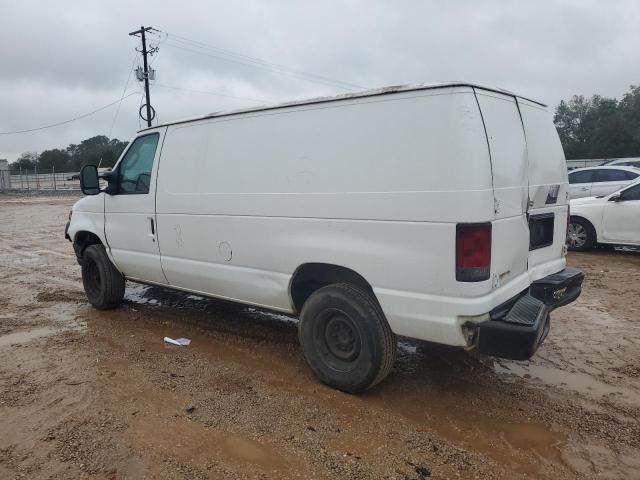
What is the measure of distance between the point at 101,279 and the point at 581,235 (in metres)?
8.49

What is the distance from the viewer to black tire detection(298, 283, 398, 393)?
3.58 metres

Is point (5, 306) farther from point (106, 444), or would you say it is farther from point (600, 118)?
point (600, 118)

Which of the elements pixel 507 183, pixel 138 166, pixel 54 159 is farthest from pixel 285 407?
pixel 54 159

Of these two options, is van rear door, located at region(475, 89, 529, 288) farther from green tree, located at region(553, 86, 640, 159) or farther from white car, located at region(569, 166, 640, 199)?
green tree, located at region(553, 86, 640, 159)

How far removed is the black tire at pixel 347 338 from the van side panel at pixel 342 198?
7.4 inches

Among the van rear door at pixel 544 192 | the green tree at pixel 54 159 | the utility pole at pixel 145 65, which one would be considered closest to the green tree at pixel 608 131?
the utility pole at pixel 145 65

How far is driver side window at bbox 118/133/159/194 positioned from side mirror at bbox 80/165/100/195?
0.30 metres

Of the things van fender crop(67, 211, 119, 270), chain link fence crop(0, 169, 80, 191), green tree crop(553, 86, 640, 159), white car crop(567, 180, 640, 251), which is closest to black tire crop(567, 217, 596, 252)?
white car crop(567, 180, 640, 251)

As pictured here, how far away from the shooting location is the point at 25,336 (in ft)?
17.7

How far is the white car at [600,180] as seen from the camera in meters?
12.5

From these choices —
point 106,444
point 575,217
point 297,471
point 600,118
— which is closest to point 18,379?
point 106,444

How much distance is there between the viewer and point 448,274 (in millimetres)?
3172

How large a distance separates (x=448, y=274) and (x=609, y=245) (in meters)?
8.44

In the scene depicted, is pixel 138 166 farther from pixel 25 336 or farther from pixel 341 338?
pixel 341 338
